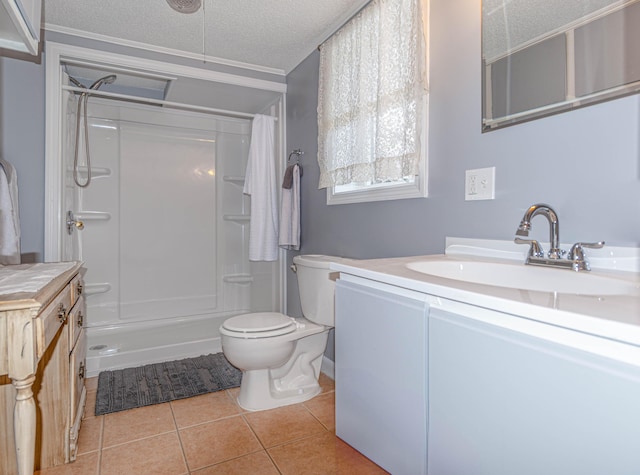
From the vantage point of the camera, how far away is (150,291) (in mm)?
3285

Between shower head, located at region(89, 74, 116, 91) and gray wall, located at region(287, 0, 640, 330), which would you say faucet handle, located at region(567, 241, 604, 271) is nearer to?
gray wall, located at region(287, 0, 640, 330)

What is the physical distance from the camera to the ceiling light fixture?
1.97m

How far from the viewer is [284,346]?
1.90m

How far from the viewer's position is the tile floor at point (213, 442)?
1462 millimetres

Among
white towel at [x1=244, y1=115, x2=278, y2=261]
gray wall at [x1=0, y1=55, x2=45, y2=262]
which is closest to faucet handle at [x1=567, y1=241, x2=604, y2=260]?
white towel at [x1=244, y1=115, x2=278, y2=261]

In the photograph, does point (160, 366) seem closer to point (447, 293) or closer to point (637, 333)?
point (447, 293)

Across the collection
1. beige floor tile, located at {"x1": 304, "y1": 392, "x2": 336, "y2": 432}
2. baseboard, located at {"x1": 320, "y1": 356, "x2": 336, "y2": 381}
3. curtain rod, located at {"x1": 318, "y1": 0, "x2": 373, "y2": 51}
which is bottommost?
beige floor tile, located at {"x1": 304, "y1": 392, "x2": 336, "y2": 432}

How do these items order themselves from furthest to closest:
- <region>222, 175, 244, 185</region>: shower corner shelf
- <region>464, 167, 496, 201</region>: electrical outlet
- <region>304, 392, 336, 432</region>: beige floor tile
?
<region>222, 175, 244, 185</region>: shower corner shelf
<region>304, 392, 336, 432</region>: beige floor tile
<region>464, 167, 496, 201</region>: electrical outlet

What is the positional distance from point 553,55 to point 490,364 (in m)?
0.98

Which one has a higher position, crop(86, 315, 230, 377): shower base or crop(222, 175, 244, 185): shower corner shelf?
crop(222, 175, 244, 185): shower corner shelf

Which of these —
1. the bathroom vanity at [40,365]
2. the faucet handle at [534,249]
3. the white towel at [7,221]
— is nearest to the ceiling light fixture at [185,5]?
the white towel at [7,221]

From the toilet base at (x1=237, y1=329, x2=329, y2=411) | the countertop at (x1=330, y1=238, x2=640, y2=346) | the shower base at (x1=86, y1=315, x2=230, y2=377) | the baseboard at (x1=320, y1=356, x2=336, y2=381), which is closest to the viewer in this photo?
the countertop at (x1=330, y1=238, x2=640, y2=346)

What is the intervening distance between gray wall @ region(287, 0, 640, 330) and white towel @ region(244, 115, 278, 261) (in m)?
0.74

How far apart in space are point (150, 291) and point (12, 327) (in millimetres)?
2489
